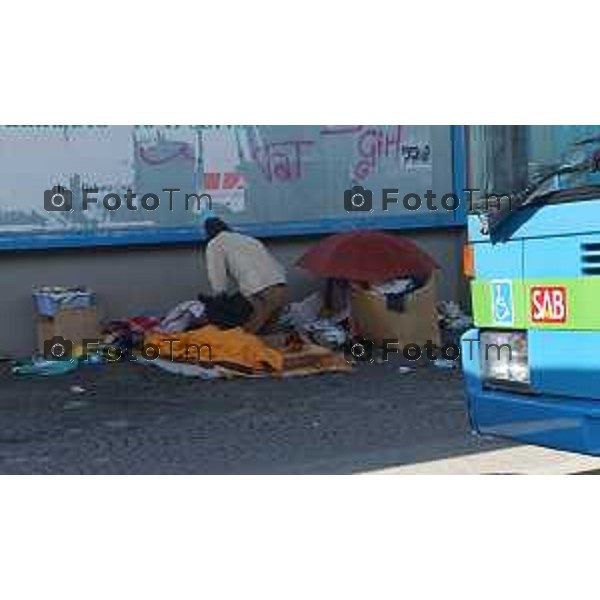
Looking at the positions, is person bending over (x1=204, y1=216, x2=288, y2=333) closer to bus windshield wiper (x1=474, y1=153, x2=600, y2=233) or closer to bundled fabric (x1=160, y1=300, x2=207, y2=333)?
bundled fabric (x1=160, y1=300, x2=207, y2=333)

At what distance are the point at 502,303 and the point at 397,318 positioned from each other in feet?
20.1

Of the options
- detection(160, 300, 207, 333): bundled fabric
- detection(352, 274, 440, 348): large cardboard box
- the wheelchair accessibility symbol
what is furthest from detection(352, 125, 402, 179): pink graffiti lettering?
the wheelchair accessibility symbol

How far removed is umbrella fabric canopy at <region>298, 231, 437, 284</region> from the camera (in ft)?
38.4

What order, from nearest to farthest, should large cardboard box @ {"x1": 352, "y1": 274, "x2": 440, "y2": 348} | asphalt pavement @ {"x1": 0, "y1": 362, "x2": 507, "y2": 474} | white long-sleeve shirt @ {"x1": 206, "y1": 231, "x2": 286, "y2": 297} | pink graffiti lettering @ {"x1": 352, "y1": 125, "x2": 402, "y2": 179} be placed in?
asphalt pavement @ {"x1": 0, "y1": 362, "x2": 507, "y2": 474}, white long-sleeve shirt @ {"x1": 206, "y1": 231, "x2": 286, "y2": 297}, large cardboard box @ {"x1": 352, "y1": 274, "x2": 440, "y2": 348}, pink graffiti lettering @ {"x1": 352, "y1": 125, "x2": 402, "y2": 179}

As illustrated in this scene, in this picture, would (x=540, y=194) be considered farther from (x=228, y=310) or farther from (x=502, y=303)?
(x=228, y=310)

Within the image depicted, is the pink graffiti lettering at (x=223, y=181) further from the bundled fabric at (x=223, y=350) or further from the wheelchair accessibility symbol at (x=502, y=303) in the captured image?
the wheelchair accessibility symbol at (x=502, y=303)

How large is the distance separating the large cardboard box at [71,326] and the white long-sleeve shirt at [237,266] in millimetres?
1261

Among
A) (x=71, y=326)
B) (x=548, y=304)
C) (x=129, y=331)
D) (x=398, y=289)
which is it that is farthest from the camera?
(x=398, y=289)

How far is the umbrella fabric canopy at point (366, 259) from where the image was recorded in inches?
461

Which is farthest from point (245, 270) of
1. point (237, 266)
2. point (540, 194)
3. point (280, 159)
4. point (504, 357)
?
point (540, 194)

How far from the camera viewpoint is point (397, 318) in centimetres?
1163

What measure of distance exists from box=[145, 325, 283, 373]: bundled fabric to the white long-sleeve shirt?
25.1 inches

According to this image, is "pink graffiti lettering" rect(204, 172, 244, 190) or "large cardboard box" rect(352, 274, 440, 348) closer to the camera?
"large cardboard box" rect(352, 274, 440, 348)
